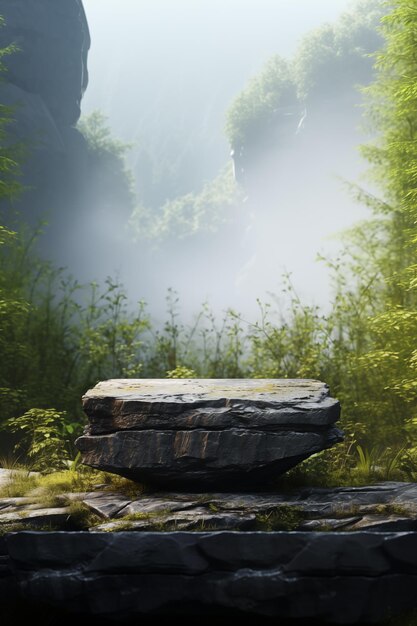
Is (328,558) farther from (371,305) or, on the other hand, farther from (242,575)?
(371,305)

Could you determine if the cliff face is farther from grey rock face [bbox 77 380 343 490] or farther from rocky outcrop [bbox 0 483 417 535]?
rocky outcrop [bbox 0 483 417 535]

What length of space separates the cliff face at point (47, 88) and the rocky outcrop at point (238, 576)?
1604cm

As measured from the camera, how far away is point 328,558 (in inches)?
144

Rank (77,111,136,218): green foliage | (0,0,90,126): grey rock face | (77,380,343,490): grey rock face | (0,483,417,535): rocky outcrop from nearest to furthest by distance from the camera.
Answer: (0,483,417,535): rocky outcrop, (77,380,343,490): grey rock face, (0,0,90,126): grey rock face, (77,111,136,218): green foliage

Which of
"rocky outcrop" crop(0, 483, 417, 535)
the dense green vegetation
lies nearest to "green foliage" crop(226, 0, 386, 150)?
the dense green vegetation

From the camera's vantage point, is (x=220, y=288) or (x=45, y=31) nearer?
(x=45, y=31)

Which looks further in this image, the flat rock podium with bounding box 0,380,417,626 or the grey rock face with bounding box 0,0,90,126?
the grey rock face with bounding box 0,0,90,126

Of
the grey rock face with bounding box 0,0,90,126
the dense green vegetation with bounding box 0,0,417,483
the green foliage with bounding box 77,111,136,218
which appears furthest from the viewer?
the green foliage with bounding box 77,111,136,218

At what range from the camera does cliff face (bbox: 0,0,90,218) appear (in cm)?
1880

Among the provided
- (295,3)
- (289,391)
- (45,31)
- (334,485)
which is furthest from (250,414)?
(295,3)

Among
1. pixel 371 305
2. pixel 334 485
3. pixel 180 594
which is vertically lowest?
pixel 180 594

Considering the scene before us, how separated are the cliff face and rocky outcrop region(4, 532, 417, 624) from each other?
52.6 feet

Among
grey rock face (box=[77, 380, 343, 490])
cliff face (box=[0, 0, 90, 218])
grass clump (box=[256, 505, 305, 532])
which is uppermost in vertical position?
cliff face (box=[0, 0, 90, 218])

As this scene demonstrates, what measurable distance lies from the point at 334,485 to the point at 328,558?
0.84 meters
